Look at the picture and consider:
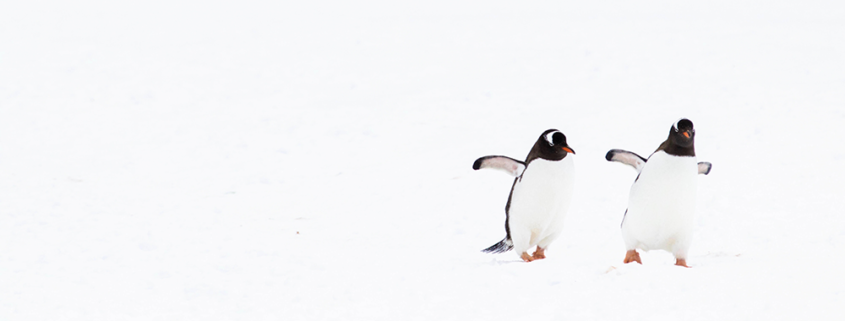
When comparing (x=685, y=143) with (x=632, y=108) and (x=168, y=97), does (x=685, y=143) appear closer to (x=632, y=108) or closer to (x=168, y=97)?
(x=632, y=108)

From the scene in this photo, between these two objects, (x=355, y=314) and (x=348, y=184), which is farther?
(x=348, y=184)

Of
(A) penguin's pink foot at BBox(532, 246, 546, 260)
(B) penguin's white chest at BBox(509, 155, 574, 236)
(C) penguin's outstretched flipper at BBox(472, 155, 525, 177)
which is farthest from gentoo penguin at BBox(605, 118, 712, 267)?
(C) penguin's outstretched flipper at BBox(472, 155, 525, 177)

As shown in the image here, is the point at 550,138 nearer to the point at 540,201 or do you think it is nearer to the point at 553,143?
the point at 553,143

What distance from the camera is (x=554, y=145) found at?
3660 mm

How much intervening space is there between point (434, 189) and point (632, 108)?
3183 millimetres

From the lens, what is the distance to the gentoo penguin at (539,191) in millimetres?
3688

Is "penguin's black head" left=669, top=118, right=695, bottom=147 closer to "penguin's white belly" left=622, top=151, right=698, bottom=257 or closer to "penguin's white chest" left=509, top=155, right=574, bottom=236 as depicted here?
"penguin's white belly" left=622, top=151, right=698, bottom=257

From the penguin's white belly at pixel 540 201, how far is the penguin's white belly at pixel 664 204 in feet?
1.11

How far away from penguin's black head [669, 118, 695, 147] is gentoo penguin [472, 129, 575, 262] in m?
0.49

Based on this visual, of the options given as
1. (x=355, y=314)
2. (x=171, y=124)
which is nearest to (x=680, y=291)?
(x=355, y=314)

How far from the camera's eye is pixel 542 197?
373 centimetres

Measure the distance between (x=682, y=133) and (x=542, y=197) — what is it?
73cm

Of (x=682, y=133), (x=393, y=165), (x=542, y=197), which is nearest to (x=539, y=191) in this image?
(x=542, y=197)

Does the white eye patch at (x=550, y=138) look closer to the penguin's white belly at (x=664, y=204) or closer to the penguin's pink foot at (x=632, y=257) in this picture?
the penguin's white belly at (x=664, y=204)
